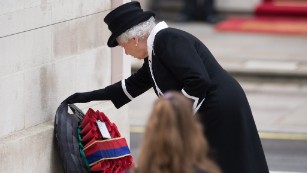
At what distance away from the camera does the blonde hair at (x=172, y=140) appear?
3.99 metres

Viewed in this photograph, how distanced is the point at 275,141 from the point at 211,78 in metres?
4.90

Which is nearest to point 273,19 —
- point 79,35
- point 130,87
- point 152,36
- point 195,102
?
point 79,35

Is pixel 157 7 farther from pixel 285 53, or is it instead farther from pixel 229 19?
pixel 285 53

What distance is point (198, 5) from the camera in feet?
59.8

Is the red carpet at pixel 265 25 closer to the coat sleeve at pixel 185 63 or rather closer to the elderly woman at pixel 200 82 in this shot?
the elderly woman at pixel 200 82

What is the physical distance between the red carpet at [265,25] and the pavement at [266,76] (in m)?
0.20

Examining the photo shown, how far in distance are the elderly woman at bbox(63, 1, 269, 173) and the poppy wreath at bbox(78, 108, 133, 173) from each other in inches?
27.4

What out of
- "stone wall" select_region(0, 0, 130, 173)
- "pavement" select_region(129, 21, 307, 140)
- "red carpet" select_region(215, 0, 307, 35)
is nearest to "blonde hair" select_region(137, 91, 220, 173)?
"stone wall" select_region(0, 0, 130, 173)

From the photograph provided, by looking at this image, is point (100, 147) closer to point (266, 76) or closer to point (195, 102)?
point (195, 102)

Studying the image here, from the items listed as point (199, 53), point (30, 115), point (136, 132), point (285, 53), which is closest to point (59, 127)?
point (30, 115)

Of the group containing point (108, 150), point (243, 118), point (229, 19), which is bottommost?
point (229, 19)

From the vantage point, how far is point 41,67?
6.61 metres

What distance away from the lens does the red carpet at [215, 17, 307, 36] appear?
1673 centimetres

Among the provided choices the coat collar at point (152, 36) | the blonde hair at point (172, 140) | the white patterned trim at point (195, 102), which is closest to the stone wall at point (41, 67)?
the coat collar at point (152, 36)
